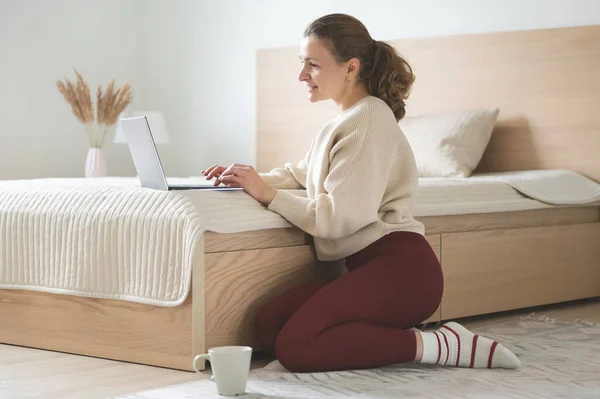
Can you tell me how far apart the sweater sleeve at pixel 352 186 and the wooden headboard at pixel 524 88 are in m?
1.62

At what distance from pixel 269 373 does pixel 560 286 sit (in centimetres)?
162

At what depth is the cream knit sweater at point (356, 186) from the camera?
2.41 meters

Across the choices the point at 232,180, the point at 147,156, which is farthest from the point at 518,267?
the point at 147,156

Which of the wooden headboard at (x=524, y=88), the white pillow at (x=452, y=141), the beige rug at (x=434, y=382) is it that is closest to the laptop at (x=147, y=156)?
the beige rug at (x=434, y=382)

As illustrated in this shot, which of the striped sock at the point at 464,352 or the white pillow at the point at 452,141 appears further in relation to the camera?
the white pillow at the point at 452,141

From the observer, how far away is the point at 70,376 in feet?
7.69

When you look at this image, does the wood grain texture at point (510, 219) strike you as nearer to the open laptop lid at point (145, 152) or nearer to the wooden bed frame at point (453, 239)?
the wooden bed frame at point (453, 239)

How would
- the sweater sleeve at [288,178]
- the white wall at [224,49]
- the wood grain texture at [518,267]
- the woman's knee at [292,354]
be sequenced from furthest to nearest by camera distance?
the white wall at [224,49], the wood grain texture at [518,267], the sweater sleeve at [288,178], the woman's knee at [292,354]

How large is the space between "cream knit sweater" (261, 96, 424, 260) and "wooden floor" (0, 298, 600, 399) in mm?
395

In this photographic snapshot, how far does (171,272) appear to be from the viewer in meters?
2.40

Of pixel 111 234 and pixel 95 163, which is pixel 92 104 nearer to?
pixel 95 163

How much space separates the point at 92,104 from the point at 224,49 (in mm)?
750

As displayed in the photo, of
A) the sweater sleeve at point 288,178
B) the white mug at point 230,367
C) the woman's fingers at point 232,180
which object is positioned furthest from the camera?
the sweater sleeve at point 288,178

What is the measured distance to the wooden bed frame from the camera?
97.0 inches
